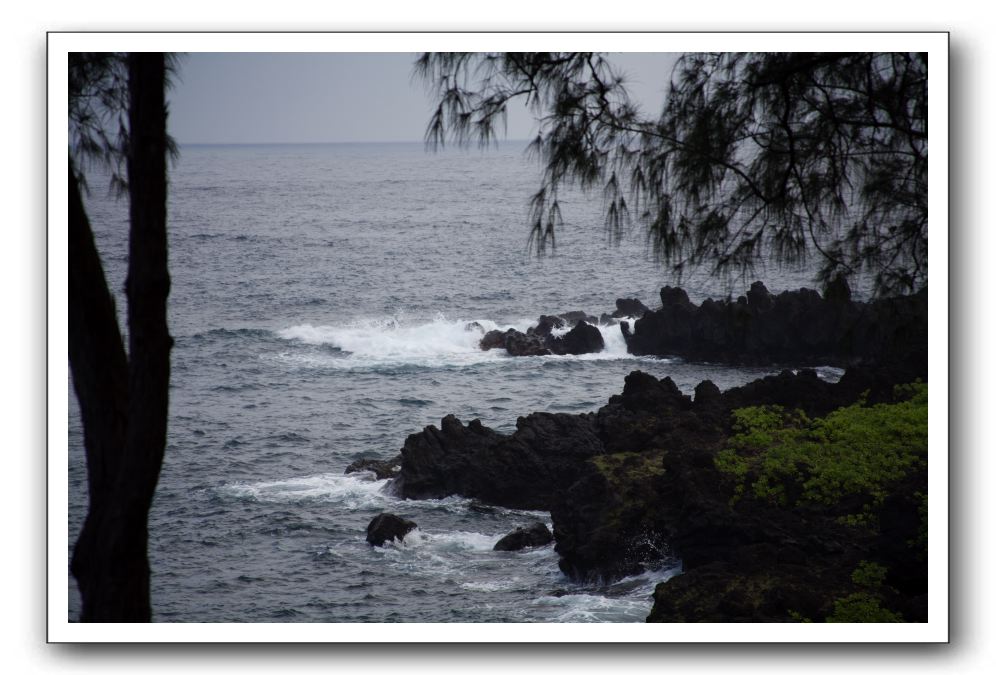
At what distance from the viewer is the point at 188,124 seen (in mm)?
5367

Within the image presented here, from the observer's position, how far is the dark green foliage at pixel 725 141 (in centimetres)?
456

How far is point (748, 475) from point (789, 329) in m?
2.07

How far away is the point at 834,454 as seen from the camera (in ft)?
21.7

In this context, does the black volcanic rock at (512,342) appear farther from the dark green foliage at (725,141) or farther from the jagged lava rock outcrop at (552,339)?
the dark green foliage at (725,141)

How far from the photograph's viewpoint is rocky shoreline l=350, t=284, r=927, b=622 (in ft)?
16.8

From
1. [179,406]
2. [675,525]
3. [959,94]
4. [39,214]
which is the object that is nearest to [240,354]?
[179,406]

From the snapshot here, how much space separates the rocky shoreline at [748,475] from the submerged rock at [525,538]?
1.22 ft

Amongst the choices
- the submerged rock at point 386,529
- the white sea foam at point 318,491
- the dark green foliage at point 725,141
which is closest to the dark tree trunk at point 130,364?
the dark green foliage at point 725,141

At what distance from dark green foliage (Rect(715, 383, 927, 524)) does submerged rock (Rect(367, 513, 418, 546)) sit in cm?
334

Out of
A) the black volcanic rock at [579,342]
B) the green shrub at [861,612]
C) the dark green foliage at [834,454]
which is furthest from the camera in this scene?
the black volcanic rock at [579,342]

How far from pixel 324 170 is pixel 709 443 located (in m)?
4.45

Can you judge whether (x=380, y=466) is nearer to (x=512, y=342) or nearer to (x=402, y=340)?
(x=402, y=340)

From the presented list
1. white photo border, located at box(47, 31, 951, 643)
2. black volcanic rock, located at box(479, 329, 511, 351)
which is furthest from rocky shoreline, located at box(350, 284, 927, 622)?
black volcanic rock, located at box(479, 329, 511, 351)
